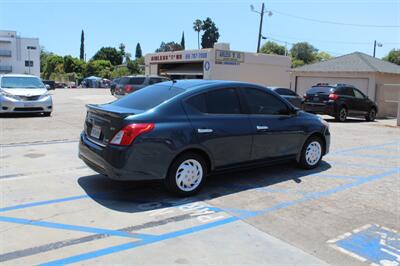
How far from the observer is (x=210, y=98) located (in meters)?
6.08

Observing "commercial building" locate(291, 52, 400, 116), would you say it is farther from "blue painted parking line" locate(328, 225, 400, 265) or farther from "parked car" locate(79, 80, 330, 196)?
"blue painted parking line" locate(328, 225, 400, 265)

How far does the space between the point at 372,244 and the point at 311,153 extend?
326cm

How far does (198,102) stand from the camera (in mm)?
5926

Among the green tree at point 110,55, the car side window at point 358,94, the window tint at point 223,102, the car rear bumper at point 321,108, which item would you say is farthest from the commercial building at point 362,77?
the green tree at point 110,55

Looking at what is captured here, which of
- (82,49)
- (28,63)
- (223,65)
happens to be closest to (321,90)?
(223,65)

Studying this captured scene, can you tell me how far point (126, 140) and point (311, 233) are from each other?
2.46m

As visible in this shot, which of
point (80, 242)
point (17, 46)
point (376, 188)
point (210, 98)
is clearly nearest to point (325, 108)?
point (376, 188)

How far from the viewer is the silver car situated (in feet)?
46.5

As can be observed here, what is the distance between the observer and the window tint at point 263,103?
21.5 feet

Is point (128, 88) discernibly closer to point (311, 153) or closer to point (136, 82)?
point (136, 82)

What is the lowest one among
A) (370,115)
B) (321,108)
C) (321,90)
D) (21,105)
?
(370,115)

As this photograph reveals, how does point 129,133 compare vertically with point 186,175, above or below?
above

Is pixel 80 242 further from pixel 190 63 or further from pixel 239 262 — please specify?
pixel 190 63

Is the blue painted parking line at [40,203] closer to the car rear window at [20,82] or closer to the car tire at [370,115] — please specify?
the car rear window at [20,82]
